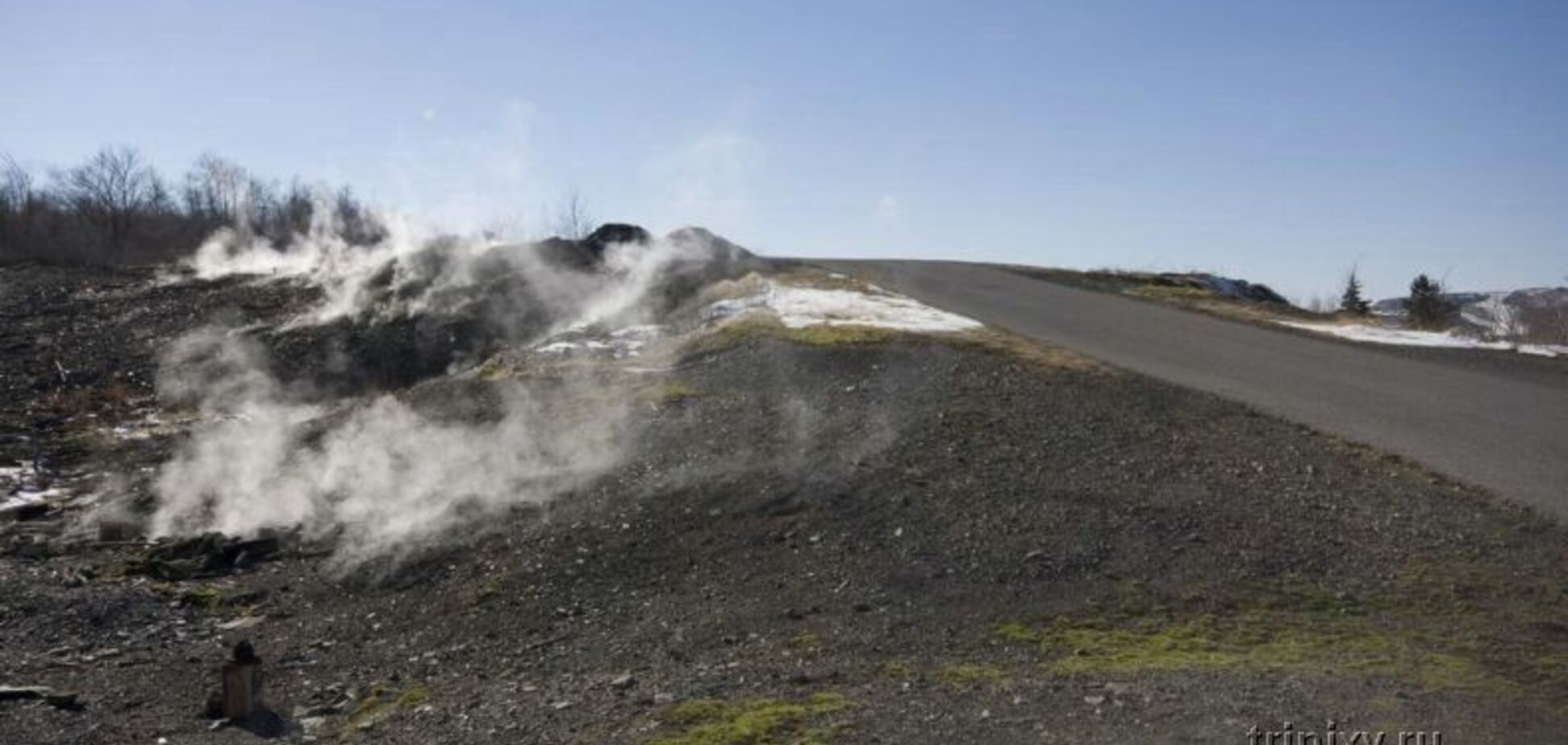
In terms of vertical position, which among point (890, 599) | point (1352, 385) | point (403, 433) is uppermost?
point (1352, 385)

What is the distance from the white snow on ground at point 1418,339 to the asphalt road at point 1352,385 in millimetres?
729

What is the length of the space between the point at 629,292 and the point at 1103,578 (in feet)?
48.1

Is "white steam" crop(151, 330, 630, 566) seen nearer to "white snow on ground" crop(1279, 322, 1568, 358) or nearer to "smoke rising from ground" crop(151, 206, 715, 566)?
"smoke rising from ground" crop(151, 206, 715, 566)

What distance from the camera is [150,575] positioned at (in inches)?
407

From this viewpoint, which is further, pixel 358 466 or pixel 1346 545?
pixel 358 466

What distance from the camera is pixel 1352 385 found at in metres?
12.9

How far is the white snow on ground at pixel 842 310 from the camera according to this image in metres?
16.6

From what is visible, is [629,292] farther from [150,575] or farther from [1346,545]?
[1346,545]

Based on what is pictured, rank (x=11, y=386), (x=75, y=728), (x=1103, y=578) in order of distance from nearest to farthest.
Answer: (x=75, y=728)
(x=1103, y=578)
(x=11, y=386)

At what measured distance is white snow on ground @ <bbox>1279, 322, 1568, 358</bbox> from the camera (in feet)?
49.2

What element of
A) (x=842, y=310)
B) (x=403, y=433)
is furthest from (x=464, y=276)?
(x=403, y=433)

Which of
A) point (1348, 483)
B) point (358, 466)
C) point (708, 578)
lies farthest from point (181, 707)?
point (1348, 483)

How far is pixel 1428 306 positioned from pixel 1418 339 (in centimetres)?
1114

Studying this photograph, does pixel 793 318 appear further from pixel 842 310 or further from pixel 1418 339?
pixel 1418 339
